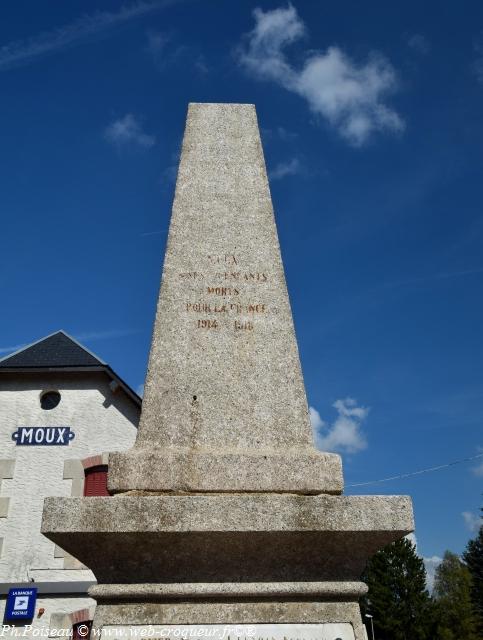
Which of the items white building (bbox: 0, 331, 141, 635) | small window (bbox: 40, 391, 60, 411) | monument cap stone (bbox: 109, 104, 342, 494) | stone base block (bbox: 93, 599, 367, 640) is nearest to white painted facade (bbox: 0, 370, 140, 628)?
white building (bbox: 0, 331, 141, 635)

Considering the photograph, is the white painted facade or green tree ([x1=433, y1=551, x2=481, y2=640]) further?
green tree ([x1=433, y1=551, x2=481, y2=640])

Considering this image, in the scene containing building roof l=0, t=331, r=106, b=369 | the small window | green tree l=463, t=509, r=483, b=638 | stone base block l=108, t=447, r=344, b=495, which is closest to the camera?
stone base block l=108, t=447, r=344, b=495

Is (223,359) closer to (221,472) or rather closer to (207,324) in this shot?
(207,324)

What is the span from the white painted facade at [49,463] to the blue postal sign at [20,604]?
0.13 metres

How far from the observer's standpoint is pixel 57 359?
1366 centimetres

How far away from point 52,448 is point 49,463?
0.35m

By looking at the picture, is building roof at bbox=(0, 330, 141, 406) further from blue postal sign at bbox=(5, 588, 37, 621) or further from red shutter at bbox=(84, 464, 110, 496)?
blue postal sign at bbox=(5, 588, 37, 621)

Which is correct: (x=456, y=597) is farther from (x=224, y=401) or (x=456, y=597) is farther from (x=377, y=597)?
(x=224, y=401)

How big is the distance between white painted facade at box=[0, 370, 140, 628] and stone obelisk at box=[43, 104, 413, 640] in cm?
927

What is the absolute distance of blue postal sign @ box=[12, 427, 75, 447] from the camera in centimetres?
1238

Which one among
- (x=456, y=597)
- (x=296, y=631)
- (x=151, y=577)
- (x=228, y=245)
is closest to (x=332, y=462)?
(x=296, y=631)

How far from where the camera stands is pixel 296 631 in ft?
8.41

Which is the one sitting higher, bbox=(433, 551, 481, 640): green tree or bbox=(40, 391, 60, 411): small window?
bbox=(40, 391, 60, 411): small window

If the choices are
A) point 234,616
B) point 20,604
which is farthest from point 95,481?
point 234,616
